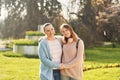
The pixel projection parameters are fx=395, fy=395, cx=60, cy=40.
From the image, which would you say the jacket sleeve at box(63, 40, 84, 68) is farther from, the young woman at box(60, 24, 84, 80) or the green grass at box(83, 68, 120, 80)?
the green grass at box(83, 68, 120, 80)

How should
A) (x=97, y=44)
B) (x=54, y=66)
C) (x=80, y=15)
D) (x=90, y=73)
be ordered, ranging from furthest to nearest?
(x=80, y=15), (x=97, y=44), (x=90, y=73), (x=54, y=66)

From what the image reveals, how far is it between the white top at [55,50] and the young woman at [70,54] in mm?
106

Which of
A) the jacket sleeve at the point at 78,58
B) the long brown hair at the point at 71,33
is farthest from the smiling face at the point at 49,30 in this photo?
the jacket sleeve at the point at 78,58

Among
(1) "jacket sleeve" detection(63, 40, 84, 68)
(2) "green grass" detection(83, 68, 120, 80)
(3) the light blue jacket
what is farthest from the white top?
(2) "green grass" detection(83, 68, 120, 80)

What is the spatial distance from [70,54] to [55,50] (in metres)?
0.29

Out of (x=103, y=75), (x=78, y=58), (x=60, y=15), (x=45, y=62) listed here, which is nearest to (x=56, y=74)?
(x=45, y=62)

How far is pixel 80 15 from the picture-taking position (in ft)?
116

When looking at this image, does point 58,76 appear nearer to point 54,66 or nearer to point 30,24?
point 54,66

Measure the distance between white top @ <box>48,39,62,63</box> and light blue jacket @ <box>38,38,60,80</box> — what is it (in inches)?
2.5

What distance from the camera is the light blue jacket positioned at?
20.2 feet

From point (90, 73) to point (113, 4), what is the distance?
24954 millimetres

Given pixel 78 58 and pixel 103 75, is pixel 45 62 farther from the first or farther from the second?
pixel 103 75

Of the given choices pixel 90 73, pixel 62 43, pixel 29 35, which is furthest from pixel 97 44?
pixel 62 43

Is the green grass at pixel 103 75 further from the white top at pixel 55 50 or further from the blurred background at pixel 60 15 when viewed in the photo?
the blurred background at pixel 60 15
